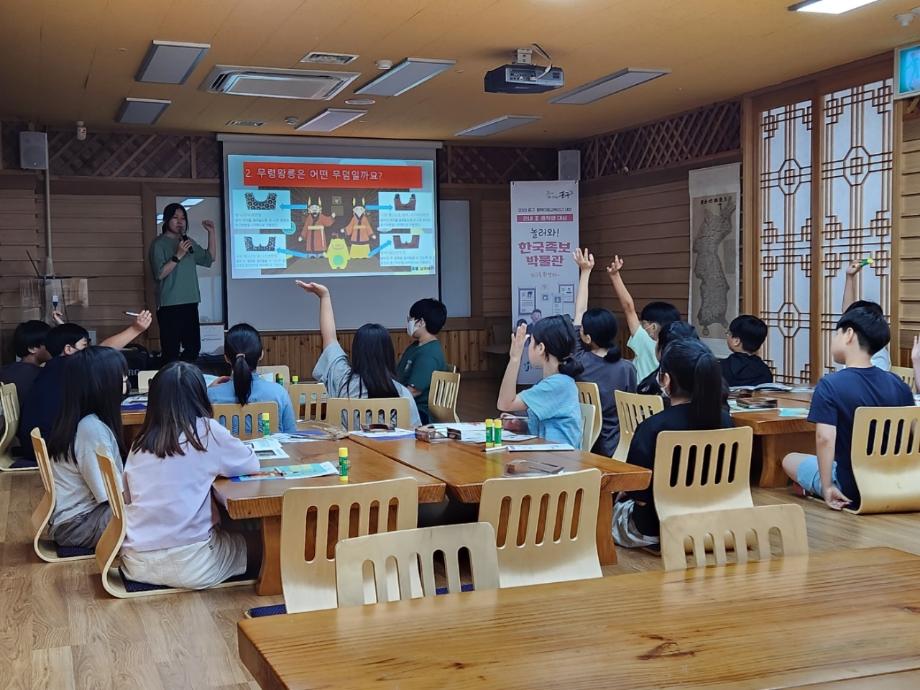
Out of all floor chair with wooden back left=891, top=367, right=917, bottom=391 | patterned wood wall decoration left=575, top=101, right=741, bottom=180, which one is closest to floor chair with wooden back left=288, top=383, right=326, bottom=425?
floor chair with wooden back left=891, top=367, right=917, bottom=391

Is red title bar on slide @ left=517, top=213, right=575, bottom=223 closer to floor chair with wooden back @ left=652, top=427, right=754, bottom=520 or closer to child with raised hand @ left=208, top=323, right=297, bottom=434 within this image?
child with raised hand @ left=208, top=323, right=297, bottom=434

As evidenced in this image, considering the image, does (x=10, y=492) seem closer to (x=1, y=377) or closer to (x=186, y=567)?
(x=1, y=377)

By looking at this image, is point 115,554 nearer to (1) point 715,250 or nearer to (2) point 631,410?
(2) point 631,410

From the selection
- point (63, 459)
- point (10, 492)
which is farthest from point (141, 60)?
point (63, 459)

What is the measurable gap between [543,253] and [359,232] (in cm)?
197

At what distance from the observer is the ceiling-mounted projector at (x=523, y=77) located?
21.4ft

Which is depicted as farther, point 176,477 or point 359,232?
point 359,232

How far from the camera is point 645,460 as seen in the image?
3955mm

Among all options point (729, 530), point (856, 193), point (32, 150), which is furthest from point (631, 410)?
point (32, 150)

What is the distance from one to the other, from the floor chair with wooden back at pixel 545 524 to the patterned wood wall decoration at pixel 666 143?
6.26 meters

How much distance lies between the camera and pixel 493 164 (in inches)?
448

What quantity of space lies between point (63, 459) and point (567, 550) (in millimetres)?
2361

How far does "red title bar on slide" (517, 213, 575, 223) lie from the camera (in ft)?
34.8

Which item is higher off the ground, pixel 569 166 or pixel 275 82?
pixel 275 82
